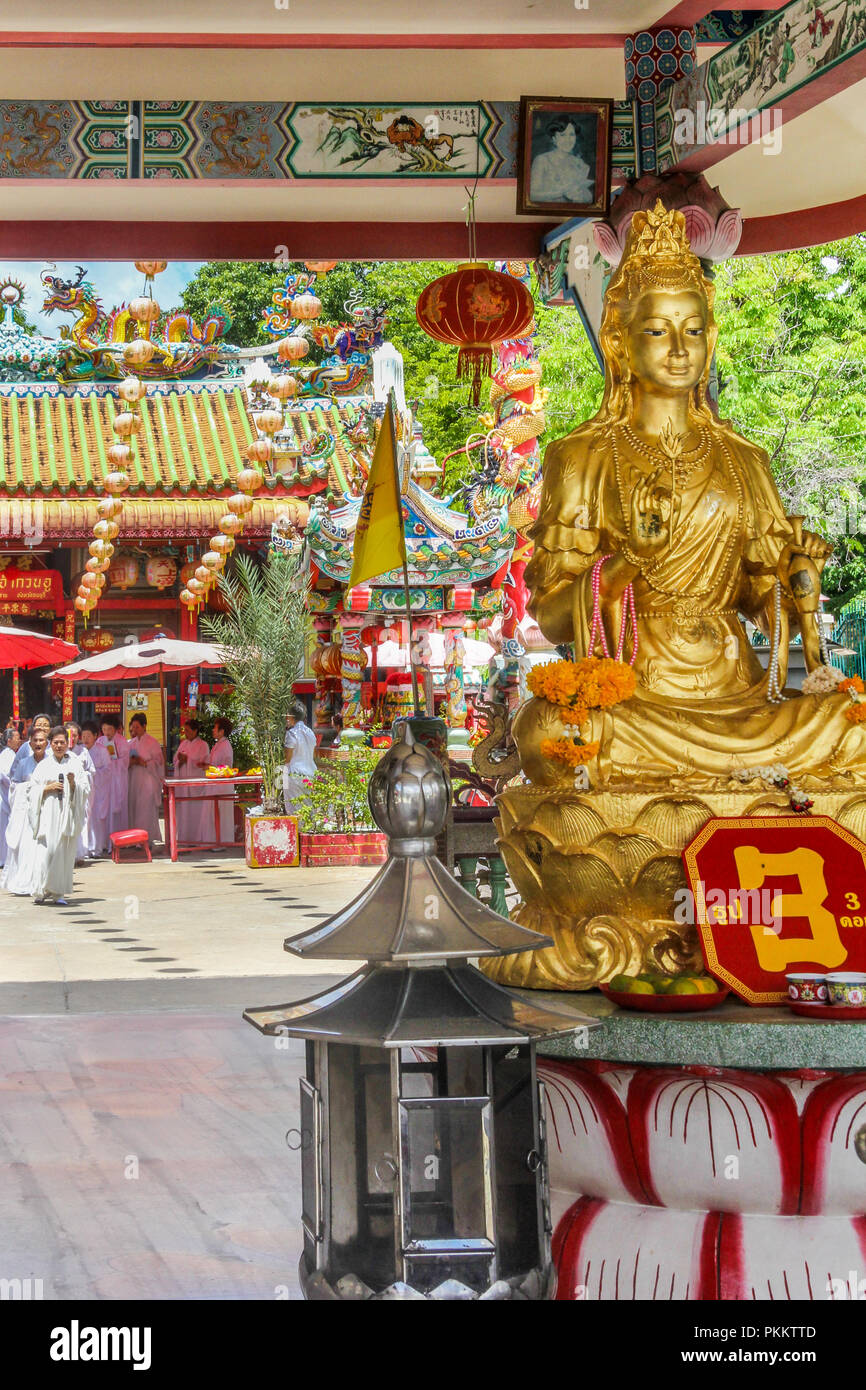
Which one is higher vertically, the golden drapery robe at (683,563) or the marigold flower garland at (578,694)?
the golden drapery robe at (683,563)

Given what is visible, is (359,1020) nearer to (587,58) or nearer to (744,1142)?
(744,1142)

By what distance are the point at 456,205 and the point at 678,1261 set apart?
542 cm

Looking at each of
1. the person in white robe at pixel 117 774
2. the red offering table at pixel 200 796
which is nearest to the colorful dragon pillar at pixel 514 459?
the red offering table at pixel 200 796

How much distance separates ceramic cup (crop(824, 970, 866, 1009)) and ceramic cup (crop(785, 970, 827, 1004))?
0.02m

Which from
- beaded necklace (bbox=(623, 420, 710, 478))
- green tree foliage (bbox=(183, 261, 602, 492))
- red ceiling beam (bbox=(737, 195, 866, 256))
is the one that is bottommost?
beaded necklace (bbox=(623, 420, 710, 478))

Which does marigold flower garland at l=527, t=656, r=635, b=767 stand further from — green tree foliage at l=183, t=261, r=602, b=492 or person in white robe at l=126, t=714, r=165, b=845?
green tree foliage at l=183, t=261, r=602, b=492

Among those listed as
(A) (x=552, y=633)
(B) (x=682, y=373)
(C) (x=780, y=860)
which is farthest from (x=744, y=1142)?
(B) (x=682, y=373)

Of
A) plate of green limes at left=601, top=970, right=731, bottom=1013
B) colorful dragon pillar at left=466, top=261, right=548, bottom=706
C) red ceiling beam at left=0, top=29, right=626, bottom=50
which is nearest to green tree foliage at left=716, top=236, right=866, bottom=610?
colorful dragon pillar at left=466, top=261, right=548, bottom=706

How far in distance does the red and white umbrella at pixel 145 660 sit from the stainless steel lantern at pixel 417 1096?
12.2 meters

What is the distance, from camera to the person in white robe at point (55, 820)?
1084cm

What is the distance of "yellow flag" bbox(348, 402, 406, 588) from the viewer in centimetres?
275

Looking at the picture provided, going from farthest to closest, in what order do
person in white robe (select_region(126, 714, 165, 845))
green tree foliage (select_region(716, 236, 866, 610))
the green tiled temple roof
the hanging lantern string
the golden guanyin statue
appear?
the green tiled temple roof < green tree foliage (select_region(716, 236, 866, 610)) < person in white robe (select_region(126, 714, 165, 845)) < the hanging lantern string < the golden guanyin statue

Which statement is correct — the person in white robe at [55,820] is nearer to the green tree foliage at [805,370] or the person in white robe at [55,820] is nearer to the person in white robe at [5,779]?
the person in white robe at [5,779]
